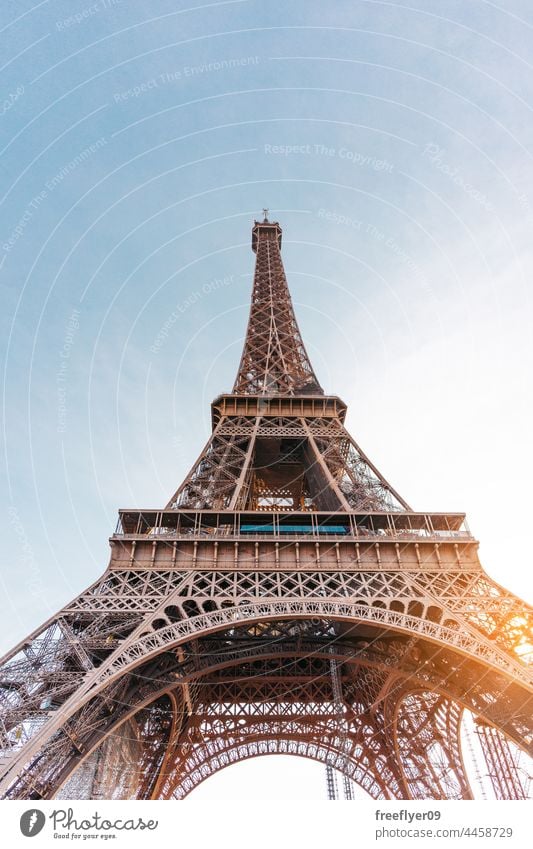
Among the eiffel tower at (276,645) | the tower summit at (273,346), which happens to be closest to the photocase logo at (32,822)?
the eiffel tower at (276,645)

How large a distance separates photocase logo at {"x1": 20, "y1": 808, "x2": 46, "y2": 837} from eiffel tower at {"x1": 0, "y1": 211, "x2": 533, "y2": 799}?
121 inches

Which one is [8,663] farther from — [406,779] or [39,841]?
[406,779]

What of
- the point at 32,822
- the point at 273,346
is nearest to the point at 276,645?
the point at 32,822

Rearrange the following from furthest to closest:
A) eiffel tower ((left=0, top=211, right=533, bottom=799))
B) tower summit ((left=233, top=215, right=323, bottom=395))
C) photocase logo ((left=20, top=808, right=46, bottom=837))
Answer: tower summit ((left=233, top=215, right=323, bottom=395)) → eiffel tower ((left=0, top=211, right=533, bottom=799)) → photocase logo ((left=20, top=808, right=46, bottom=837))

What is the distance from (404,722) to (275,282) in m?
29.7

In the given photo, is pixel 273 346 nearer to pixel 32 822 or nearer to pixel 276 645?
pixel 276 645

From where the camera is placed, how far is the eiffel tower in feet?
44.3

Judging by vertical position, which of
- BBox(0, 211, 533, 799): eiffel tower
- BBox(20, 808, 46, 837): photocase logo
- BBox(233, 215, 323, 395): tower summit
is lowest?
BBox(20, 808, 46, 837): photocase logo

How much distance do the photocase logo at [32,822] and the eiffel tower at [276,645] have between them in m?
3.06

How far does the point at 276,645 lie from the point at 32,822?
39.3ft

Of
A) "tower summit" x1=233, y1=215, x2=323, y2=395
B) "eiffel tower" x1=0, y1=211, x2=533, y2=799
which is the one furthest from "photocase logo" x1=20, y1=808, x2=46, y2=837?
"tower summit" x1=233, y1=215, x2=323, y2=395

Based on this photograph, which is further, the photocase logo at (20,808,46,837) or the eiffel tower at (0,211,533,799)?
the eiffel tower at (0,211,533,799)

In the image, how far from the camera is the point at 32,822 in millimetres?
7410

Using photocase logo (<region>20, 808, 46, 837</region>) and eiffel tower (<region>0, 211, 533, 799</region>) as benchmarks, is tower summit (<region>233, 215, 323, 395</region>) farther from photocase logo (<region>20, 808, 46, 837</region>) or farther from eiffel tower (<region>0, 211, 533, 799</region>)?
photocase logo (<region>20, 808, 46, 837</region>)
